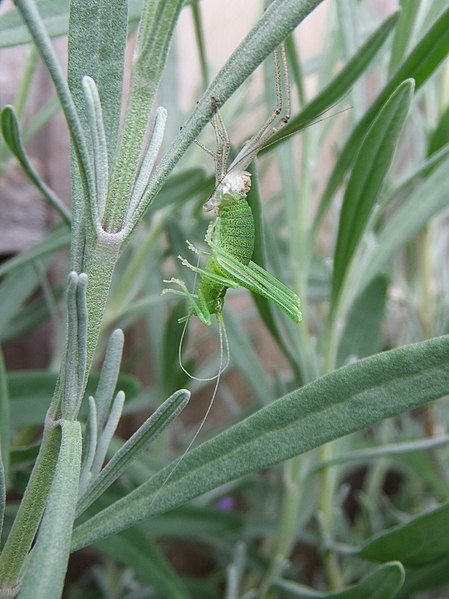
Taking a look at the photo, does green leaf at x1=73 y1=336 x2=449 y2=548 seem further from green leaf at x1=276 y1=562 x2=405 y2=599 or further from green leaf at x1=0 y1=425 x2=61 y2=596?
green leaf at x1=276 y1=562 x2=405 y2=599

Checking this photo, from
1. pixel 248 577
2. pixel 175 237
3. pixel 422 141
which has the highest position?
pixel 422 141

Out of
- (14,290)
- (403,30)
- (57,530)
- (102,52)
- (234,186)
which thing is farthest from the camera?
(14,290)

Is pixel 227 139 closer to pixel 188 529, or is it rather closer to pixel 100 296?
pixel 100 296

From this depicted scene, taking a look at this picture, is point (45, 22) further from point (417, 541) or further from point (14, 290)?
point (417, 541)

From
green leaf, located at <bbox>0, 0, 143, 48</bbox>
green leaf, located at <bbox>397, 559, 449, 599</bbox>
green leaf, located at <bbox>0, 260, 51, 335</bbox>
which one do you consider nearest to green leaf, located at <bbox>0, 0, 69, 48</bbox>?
green leaf, located at <bbox>0, 0, 143, 48</bbox>

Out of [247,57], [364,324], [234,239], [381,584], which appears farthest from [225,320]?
[247,57]

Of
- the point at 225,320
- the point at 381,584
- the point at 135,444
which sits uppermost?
the point at 225,320

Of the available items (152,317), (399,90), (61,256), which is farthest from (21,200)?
(399,90)
